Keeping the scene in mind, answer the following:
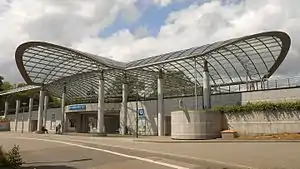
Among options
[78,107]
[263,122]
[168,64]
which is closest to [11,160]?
[263,122]

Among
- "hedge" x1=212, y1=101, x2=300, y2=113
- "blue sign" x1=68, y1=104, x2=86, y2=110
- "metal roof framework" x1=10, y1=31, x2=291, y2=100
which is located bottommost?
"hedge" x1=212, y1=101, x2=300, y2=113

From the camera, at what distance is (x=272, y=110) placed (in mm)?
29250

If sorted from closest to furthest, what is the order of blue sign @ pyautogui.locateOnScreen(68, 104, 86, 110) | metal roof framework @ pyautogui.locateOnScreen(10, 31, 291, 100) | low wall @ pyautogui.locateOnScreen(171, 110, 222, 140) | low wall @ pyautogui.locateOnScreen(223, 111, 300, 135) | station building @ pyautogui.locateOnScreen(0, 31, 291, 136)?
low wall @ pyautogui.locateOnScreen(223, 111, 300, 135) < low wall @ pyautogui.locateOnScreen(171, 110, 222, 140) < station building @ pyautogui.locateOnScreen(0, 31, 291, 136) < metal roof framework @ pyautogui.locateOnScreen(10, 31, 291, 100) < blue sign @ pyautogui.locateOnScreen(68, 104, 86, 110)

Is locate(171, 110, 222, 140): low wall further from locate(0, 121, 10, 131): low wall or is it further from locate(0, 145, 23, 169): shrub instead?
locate(0, 121, 10, 131): low wall

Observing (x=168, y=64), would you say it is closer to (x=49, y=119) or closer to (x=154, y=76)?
(x=154, y=76)

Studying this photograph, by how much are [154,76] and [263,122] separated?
85.5 ft

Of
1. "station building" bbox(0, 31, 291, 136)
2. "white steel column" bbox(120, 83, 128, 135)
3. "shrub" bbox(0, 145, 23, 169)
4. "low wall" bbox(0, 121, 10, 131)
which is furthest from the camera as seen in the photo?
"low wall" bbox(0, 121, 10, 131)

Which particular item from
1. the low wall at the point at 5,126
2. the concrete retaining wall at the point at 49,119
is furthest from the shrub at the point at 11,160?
the low wall at the point at 5,126

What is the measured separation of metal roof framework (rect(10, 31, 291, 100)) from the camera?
42188mm

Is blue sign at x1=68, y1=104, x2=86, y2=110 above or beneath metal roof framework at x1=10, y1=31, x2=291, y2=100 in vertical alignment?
beneath

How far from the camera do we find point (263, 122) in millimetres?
29719

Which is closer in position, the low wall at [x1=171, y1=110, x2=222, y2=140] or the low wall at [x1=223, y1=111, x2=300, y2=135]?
the low wall at [x1=223, y1=111, x2=300, y2=135]

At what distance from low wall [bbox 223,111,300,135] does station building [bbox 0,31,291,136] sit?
5.64m

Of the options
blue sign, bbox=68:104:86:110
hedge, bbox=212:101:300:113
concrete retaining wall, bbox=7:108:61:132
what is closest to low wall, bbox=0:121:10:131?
concrete retaining wall, bbox=7:108:61:132
